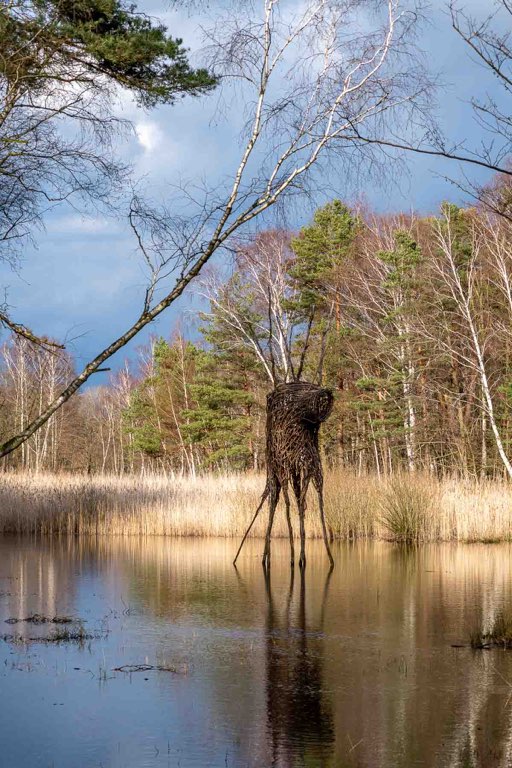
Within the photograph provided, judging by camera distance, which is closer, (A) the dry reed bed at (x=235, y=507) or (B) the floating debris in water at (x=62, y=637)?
(B) the floating debris in water at (x=62, y=637)

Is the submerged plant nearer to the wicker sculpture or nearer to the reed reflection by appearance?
the reed reflection

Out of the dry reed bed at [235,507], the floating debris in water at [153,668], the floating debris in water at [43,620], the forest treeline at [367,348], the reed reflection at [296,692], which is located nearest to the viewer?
the reed reflection at [296,692]

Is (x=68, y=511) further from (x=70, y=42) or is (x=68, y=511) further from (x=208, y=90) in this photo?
(x=70, y=42)

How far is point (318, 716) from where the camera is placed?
4.90 metres

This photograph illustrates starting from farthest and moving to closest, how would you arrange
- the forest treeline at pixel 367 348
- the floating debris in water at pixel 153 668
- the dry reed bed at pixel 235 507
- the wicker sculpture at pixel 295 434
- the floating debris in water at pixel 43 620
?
1. the forest treeline at pixel 367 348
2. the dry reed bed at pixel 235 507
3. the wicker sculpture at pixel 295 434
4. the floating debris in water at pixel 43 620
5. the floating debris in water at pixel 153 668

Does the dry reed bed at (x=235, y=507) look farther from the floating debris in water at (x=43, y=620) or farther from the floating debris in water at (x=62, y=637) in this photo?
the floating debris in water at (x=62, y=637)

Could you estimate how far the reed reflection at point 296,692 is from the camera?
4280 millimetres

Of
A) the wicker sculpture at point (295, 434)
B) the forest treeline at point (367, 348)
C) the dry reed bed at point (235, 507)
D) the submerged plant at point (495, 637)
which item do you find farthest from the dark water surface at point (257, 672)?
the forest treeline at point (367, 348)

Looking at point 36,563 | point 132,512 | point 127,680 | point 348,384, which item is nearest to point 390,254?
point 348,384

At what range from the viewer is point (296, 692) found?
5434 millimetres

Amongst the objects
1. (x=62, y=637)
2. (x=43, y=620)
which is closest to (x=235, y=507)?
(x=43, y=620)

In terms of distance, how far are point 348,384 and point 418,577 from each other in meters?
22.2

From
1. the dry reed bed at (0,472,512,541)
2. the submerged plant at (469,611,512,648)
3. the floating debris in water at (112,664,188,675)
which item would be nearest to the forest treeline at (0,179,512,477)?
the dry reed bed at (0,472,512,541)

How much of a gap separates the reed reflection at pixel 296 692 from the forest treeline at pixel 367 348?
1039 cm
